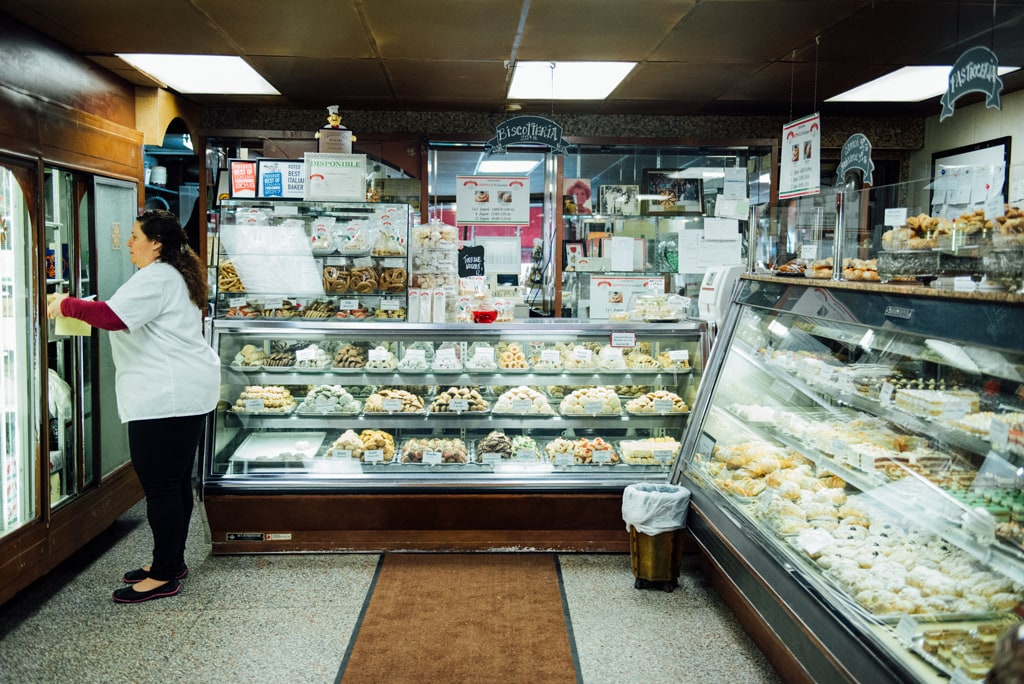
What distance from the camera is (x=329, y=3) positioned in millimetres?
4289

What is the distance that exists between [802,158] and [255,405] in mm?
3906

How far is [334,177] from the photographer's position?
488cm

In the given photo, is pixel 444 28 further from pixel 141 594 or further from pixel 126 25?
pixel 141 594

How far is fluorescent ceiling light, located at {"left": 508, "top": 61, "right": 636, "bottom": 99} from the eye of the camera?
18.7 feet

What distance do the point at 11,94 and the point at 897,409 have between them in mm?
4238

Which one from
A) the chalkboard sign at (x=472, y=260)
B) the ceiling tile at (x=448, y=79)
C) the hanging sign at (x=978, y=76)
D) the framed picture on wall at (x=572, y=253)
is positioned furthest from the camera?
the framed picture on wall at (x=572, y=253)

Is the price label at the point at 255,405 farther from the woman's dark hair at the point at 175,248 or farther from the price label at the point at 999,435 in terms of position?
the price label at the point at 999,435

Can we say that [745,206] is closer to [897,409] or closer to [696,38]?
[696,38]

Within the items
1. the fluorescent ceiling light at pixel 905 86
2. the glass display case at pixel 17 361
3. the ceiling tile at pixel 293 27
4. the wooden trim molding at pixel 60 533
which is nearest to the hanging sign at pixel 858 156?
the fluorescent ceiling light at pixel 905 86

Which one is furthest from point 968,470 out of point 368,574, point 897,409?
point 368,574

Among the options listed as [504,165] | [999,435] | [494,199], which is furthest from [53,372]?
[504,165]

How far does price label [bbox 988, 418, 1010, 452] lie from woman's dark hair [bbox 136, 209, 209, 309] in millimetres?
3551

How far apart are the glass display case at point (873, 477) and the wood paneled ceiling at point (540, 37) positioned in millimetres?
1681

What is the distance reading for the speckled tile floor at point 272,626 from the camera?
3342 mm
